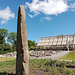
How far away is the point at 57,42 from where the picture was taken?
5166cm

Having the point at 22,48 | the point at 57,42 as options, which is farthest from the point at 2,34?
the point at 22,48

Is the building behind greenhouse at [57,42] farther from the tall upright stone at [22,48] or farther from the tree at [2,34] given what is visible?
the tall upright stone at [22,48]

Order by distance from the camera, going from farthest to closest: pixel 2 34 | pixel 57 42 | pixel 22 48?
pixel 57 42
pixel 2 34
pixel 22 48

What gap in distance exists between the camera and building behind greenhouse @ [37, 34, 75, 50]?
46.8 m

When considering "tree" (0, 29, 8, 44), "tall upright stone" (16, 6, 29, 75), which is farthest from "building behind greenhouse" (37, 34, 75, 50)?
"tall upright stone" (16, 6, 29, 75)

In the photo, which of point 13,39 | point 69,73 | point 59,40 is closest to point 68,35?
point 59,40

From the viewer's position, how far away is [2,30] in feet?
147

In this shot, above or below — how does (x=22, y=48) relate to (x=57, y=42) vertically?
below

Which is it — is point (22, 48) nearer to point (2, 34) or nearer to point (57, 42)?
point (2, 34)

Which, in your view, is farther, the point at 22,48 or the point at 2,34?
the point at 2,34

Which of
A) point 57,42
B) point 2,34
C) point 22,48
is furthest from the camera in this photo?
point 57,42

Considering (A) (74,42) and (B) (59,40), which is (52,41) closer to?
(B) (59,40)

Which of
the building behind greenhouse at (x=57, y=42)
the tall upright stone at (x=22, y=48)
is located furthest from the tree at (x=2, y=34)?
the tall upright stone at (x=22, y=48)

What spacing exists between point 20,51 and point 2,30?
43.4 m
